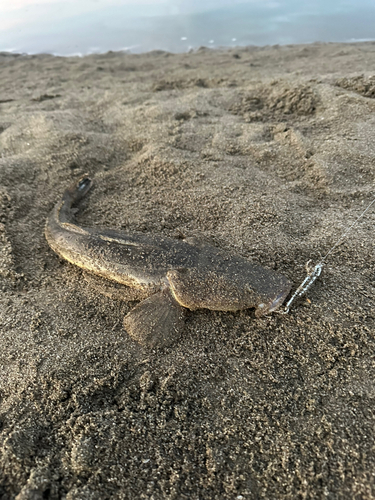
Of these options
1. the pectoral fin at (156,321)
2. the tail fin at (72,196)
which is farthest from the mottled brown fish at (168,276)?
the tail fin at (72,196)

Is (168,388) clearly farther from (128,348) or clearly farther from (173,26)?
(173,26)

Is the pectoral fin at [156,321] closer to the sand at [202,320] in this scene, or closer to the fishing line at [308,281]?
the sand at [202,320]

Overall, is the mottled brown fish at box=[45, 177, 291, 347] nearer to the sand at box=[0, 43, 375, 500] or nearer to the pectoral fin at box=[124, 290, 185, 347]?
the pectoral fin at box=[124, 290, 185, 347]

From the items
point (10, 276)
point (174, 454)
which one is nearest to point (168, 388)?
point (174, 454)

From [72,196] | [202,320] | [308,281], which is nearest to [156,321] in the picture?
[202,320]

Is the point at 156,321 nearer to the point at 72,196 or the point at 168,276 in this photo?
the point at 168,276
